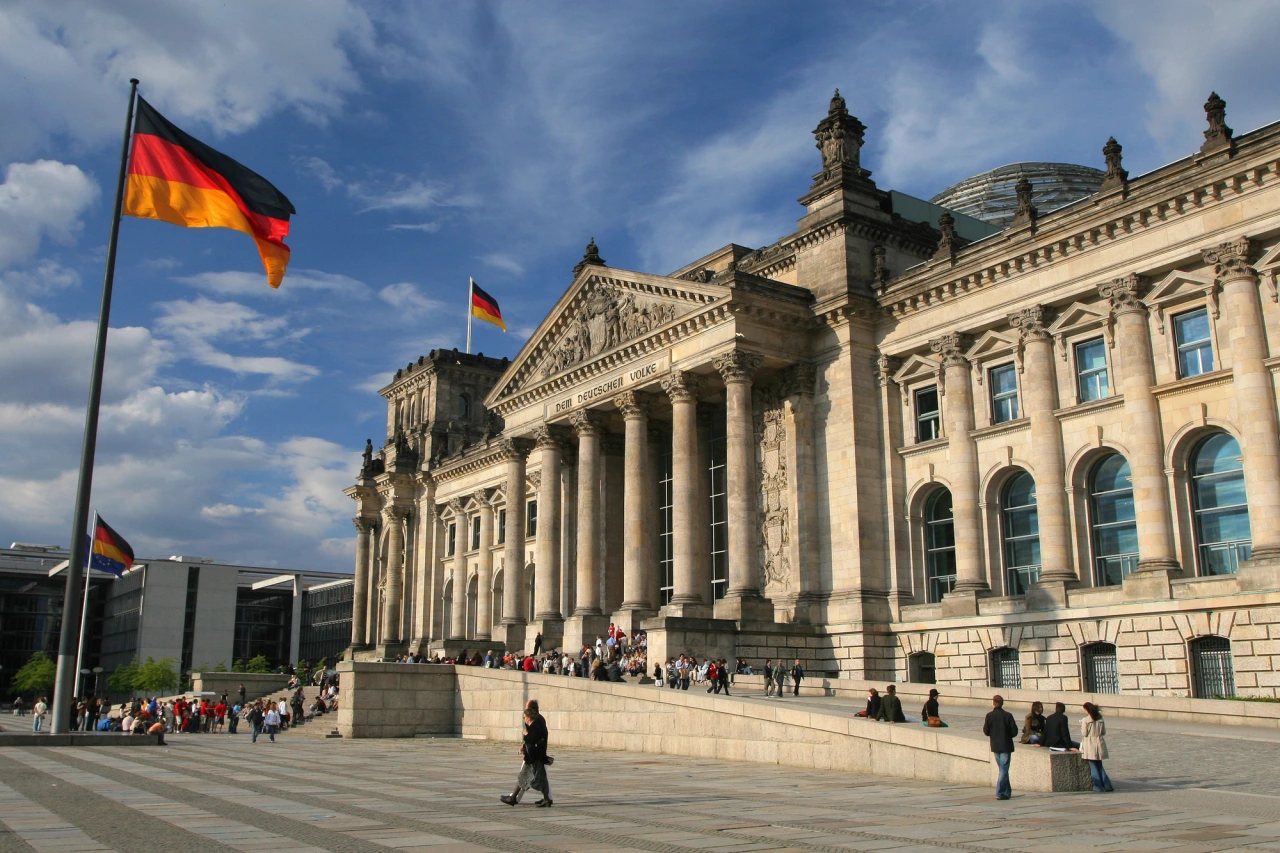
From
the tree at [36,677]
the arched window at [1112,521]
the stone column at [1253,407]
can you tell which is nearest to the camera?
the stone column at [1253,407]

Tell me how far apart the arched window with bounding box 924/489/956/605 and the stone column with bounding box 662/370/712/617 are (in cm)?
848

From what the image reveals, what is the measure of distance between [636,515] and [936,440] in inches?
508

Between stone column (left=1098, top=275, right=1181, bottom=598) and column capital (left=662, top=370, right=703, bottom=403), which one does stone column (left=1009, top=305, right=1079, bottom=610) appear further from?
column capital (left=662, top=370, right=703, bottom=403)

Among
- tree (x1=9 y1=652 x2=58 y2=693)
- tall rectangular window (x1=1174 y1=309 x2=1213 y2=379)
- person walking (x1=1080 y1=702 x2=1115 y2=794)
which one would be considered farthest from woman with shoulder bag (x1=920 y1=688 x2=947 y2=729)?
tree (x1=9 y1=652 x2=58 y2=693)

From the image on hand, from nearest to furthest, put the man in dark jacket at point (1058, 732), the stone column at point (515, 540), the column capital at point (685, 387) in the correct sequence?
the man in dark jacket at point (1058, 732)
the column capital at point (685, 387)
the stone column at point (515, 540)

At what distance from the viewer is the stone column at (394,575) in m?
76.4

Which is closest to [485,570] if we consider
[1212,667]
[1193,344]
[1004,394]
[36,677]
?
[1004,394]

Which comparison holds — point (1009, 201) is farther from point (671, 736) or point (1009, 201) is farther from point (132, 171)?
point (132, 171)

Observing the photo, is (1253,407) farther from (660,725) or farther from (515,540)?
(515,540)

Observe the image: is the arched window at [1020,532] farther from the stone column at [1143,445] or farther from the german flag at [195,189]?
the german flag at [195,189]

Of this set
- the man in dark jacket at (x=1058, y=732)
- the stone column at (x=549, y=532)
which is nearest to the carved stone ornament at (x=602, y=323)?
the stone column at (x=549, y=532)

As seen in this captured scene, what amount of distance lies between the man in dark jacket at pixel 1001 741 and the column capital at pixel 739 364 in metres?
26.3

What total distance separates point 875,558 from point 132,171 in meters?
28.2

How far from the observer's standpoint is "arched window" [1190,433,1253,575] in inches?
1300
